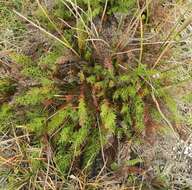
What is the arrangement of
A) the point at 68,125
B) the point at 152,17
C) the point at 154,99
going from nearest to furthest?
the point at 154,99 → the point at 68,125 → the point at 152,17

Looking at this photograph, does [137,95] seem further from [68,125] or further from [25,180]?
[25,180]

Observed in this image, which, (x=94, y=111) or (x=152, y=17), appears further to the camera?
(x=152, y=17)

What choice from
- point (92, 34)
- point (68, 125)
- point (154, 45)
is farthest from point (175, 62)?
point (68, 125)

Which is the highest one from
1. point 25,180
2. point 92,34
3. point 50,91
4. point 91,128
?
point 92,34

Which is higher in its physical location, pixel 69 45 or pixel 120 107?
pixel 69 45

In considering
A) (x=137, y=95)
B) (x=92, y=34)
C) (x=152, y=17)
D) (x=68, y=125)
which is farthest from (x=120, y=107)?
(x=152, y=17)

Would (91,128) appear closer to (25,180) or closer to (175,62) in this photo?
(25,180)

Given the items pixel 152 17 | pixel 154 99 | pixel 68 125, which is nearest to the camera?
pixel 154 99
